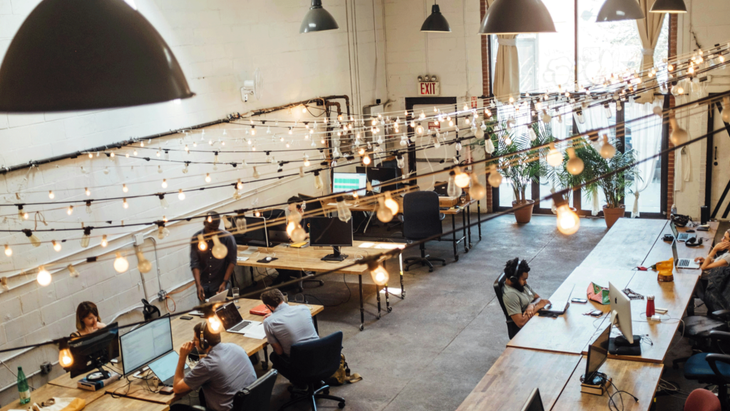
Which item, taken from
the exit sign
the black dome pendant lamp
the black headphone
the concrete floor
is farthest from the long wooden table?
the exit sign

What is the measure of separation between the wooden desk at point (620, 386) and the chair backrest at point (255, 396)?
1926 millimetres

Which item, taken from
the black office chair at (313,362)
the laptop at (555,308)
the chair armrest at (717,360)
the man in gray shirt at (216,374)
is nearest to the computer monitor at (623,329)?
the chair armrest at (717,360)

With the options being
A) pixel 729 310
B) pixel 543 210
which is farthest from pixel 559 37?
pixel 729 310

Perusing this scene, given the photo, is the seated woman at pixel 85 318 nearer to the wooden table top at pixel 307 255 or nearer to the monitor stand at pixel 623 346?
the wooden table top at pixel 307 255

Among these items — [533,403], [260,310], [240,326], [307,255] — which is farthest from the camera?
[307,255]

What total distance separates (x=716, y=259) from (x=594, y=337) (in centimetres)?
238

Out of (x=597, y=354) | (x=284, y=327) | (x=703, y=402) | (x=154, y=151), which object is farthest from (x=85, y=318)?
(x=703, y=402)

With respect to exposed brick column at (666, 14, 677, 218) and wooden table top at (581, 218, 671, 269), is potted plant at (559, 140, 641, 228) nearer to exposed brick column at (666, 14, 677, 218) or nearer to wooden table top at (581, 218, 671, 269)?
exposed brick column at (666, 14, 677, 218)

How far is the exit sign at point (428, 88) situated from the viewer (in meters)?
12.4

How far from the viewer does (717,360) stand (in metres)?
5.03

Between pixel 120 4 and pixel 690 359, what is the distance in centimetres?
556

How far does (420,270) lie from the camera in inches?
377

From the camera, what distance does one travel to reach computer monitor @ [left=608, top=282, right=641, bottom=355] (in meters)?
4.85

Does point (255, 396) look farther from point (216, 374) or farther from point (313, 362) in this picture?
point (313, 362)
